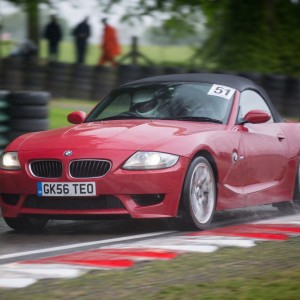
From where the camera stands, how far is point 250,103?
10.5 metres

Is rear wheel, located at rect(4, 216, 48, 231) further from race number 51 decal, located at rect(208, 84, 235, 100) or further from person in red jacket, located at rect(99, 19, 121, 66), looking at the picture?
person in red jacket, located at rect(99, 19, 121, 66)

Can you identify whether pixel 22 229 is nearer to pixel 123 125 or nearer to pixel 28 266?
pixel 123 125

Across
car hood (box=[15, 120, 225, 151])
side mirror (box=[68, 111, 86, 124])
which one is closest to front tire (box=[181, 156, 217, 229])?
car hood (box=[15, 120, 225, 151])

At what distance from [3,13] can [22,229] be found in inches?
719

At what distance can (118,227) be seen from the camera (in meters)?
9.39

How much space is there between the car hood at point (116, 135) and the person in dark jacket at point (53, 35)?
20088 millimetres

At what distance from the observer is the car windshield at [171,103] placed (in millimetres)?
9820

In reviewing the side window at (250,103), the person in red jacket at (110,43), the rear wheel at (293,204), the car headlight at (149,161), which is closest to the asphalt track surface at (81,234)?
the rear wheel at (293,204)

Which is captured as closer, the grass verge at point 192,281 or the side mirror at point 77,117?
the grass verge at point 192,281

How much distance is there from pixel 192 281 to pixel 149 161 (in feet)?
8.29

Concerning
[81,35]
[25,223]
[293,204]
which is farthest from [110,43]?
[25,223]

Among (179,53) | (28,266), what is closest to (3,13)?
(179,53)

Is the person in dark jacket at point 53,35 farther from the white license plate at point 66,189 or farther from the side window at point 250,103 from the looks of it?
the white license plate at point 66,189

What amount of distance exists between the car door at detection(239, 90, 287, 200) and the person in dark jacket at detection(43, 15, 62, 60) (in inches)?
751
